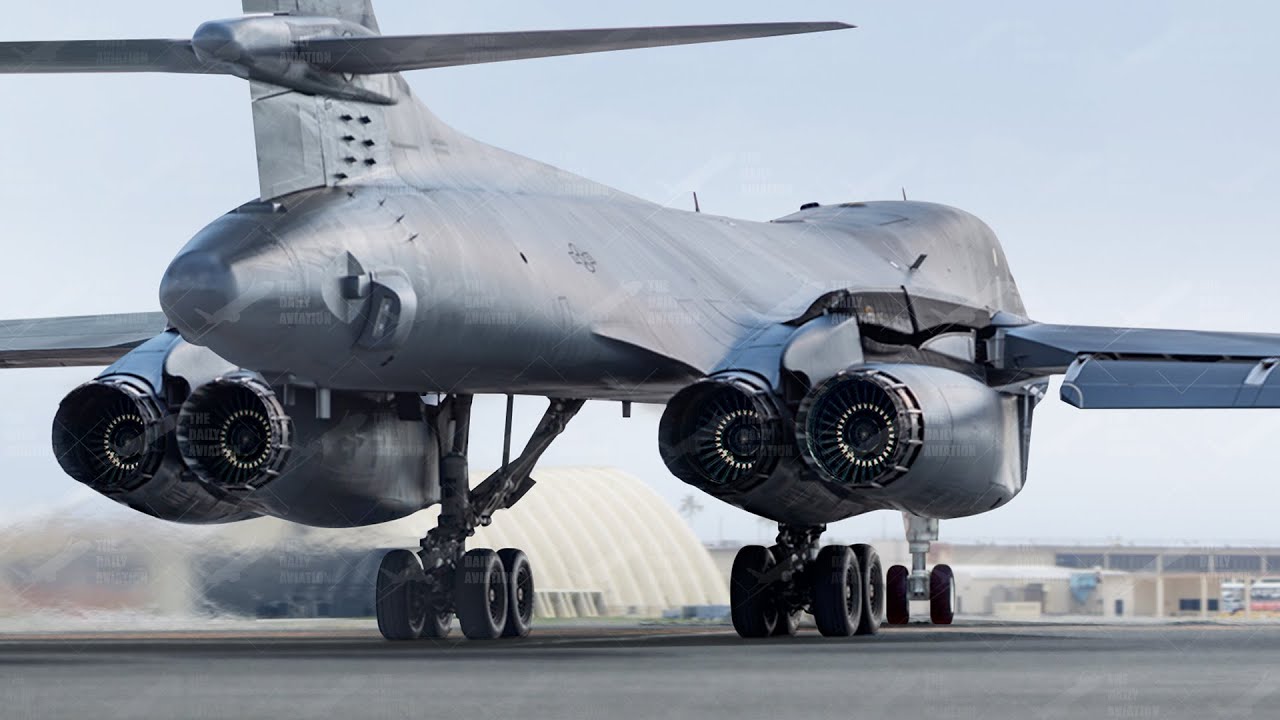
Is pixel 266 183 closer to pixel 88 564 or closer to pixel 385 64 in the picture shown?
pixel 385 64

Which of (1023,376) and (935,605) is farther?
(935,605)

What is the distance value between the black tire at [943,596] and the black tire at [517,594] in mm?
8531

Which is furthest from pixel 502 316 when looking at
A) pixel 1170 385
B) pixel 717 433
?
pixel 1170 385

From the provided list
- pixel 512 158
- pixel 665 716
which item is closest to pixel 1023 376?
pixel 512 158

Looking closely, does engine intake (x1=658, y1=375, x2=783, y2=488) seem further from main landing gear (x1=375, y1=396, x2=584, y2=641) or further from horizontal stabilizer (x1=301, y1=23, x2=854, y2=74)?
horizontal stabilizer (x1=301, y1=23, x2=854, y2=74)

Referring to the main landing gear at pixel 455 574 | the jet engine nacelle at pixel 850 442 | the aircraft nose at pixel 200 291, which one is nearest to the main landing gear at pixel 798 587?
the jet engine nacelle at pixel 850 442

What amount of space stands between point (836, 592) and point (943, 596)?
296 inches

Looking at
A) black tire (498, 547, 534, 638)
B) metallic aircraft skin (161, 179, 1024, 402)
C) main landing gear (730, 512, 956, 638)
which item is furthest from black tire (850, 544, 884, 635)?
black tire (498, 547, 534, 638)

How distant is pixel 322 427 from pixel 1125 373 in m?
7.94

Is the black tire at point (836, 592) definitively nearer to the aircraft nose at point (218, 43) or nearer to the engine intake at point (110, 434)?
the engine intake at point (110, 434)

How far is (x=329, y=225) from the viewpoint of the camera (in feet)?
49.3

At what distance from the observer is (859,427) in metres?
17.4

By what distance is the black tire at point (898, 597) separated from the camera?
87.7ft

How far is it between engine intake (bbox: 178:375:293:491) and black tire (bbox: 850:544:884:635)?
624 centimetres
